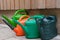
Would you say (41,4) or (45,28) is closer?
(45,28)

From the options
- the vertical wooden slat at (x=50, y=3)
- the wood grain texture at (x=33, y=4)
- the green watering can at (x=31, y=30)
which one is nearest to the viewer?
the green watering can at (x=31, y=30)

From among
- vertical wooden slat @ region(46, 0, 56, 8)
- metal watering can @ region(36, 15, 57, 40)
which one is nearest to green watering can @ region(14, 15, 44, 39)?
metal watering can @ region(36, 15, 57, 40)

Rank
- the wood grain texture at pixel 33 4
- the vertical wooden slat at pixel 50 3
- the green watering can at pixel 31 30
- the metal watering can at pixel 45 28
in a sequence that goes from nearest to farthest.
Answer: the metal watering can at pixel 45 28 < the green watering can at pixel 31 30 < the vertical wooden slat at pixel 50 3 < the wood grain texture at pixel 33 4

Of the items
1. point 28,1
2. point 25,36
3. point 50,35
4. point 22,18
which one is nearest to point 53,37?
point 50,35

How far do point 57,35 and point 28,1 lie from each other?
600 millimetres

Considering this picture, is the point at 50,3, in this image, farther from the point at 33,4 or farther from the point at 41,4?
the point at 33,4

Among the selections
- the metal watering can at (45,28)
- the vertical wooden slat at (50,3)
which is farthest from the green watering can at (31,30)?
the vertical wooden slat at (50,3)

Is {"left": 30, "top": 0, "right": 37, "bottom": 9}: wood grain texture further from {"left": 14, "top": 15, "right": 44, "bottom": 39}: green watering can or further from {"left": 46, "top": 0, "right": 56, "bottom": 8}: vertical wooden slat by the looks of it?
{"left": 14, "top": 15, "right": 44, "bottom": 39}: green watering can

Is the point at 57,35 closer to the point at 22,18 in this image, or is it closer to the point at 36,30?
the point at 36,30

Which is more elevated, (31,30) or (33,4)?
(33,4)

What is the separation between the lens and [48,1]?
5.47 feet

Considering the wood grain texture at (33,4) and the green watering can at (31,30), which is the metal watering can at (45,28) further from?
the wood grain texture at (33,4)

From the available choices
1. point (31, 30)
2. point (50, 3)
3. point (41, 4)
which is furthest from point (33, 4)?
point (31, 30)

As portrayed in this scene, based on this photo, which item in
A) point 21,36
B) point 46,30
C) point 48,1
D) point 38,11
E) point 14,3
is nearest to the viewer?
point 46,30
